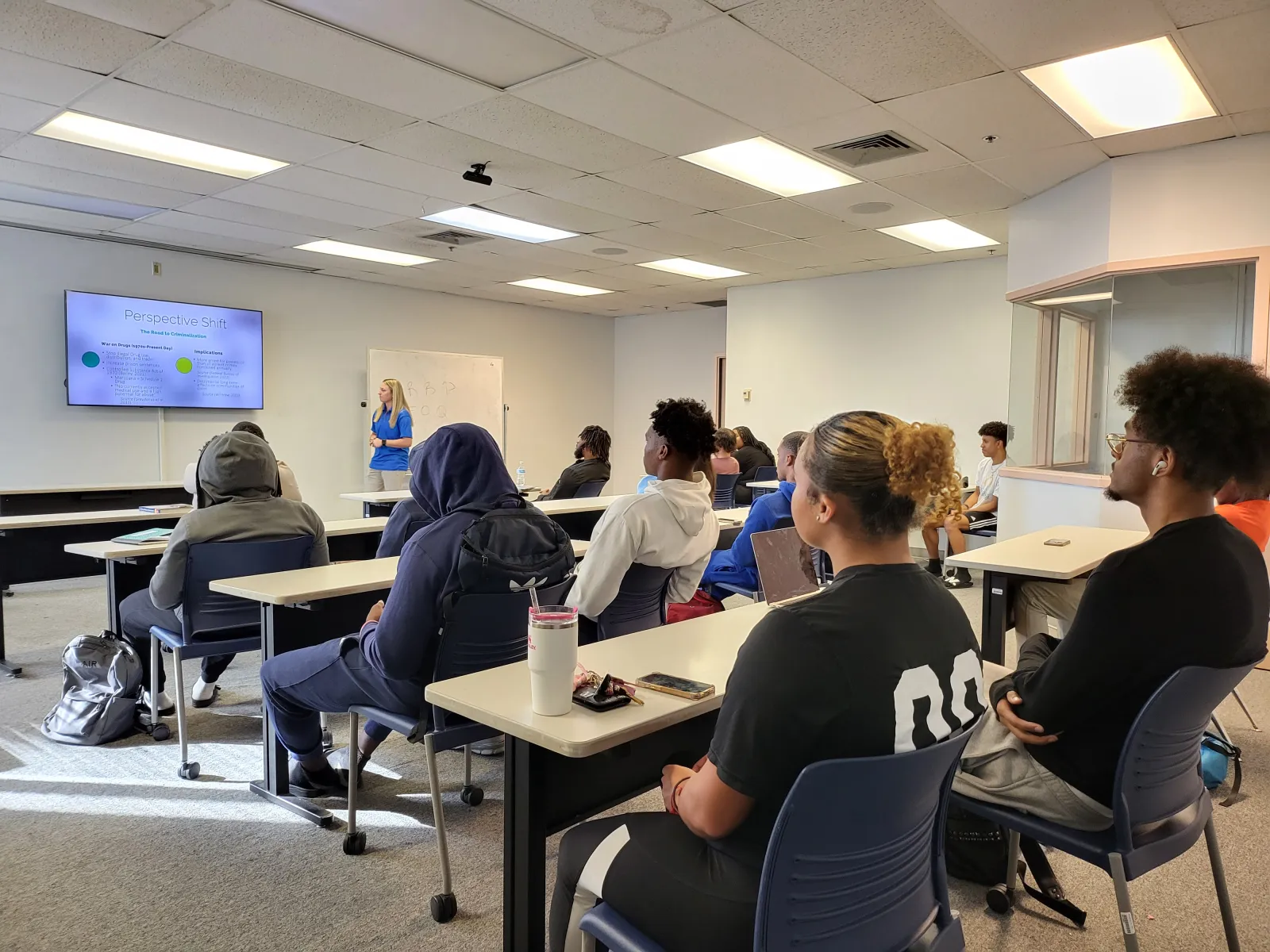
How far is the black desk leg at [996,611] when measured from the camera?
3062 mm

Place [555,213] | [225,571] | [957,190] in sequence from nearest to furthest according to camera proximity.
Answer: [225,571] → [957,190] → [555,213]

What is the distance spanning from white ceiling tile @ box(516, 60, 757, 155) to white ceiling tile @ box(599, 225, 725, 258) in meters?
1.83

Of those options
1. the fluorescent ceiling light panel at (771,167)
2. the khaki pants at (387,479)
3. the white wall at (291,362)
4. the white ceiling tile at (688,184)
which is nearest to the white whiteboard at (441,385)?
the white wall at (291,362)

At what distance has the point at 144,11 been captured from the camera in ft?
9.82

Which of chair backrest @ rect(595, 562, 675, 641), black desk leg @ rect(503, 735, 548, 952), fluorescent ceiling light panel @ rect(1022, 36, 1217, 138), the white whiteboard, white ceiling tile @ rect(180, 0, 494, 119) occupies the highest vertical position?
fluorescent ceiling light panel @ rect(1022, 36, 1217, 138)

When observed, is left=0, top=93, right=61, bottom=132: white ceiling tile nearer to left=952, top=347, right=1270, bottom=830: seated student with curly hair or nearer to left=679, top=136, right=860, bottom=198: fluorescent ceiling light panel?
left=679, top=136, right=860, bottom=198: fluorescent ceiling light panel

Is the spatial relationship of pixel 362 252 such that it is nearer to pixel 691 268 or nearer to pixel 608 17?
pixel 691 268

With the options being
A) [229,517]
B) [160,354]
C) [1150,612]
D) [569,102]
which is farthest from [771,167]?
[160,354]

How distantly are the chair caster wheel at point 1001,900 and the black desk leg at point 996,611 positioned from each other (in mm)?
1100

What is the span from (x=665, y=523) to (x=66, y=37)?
3024mm

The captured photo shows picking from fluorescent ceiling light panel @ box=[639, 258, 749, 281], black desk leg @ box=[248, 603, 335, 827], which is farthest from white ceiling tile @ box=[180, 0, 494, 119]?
fluorescent ceiling light panel @ box=[639, 258, 749, 281]

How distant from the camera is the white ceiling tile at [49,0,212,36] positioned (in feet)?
9.59

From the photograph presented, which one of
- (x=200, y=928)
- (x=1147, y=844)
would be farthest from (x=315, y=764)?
(x=1147, y=844)

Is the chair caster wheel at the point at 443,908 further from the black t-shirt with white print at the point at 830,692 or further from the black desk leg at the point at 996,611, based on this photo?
the black desk leg at the point at 996,611
